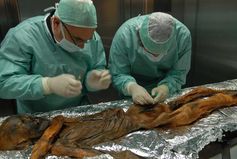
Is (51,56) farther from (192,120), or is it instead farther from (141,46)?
(192,120)

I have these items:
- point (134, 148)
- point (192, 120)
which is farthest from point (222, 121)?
point (134, 148)

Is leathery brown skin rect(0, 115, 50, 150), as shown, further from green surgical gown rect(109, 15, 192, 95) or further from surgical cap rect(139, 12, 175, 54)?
surgical cap rect(139, 12, 175, 54)

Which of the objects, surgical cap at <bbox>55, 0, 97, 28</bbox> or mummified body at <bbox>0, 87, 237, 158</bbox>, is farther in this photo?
surgical cap at <bbox>55, 0, 97, 28</bbox>

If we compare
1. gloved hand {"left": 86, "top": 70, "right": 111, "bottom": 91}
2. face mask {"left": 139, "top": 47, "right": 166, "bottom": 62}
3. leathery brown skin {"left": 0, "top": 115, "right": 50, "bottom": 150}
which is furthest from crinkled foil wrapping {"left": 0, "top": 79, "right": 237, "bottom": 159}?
face mask {"left": 139, "top": 47, "right": 166, "bottom": 62}

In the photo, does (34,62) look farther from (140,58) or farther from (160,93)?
(160,93)

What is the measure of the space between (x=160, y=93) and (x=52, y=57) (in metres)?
0.72

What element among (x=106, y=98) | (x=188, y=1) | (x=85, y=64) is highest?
(x=188, y=1)

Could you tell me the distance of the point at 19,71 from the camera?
161 centimetres

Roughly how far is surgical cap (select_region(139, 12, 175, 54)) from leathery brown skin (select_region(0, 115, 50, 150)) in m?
0.79

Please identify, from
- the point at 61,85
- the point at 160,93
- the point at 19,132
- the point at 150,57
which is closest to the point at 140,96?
the point at 160,93

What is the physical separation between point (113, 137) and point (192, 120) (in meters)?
0.50

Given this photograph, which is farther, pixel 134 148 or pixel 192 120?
pixel 192 120

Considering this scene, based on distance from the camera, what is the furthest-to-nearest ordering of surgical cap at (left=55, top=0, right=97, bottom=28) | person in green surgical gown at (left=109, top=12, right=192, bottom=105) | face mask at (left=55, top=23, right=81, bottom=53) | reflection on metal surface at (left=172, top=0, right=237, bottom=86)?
reflection on metal surface at (left=172, top=0, right=237, bottom=86)
person in green surgical gown at (left=109, top=12, right=192, bottom=105)
face mask at (left=55, top=23, right=81, bottom=53)
surgical cap at (left=55, top=0, right=97, bottom=28)

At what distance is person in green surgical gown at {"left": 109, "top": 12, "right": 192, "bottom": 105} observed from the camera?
5.70 ft
